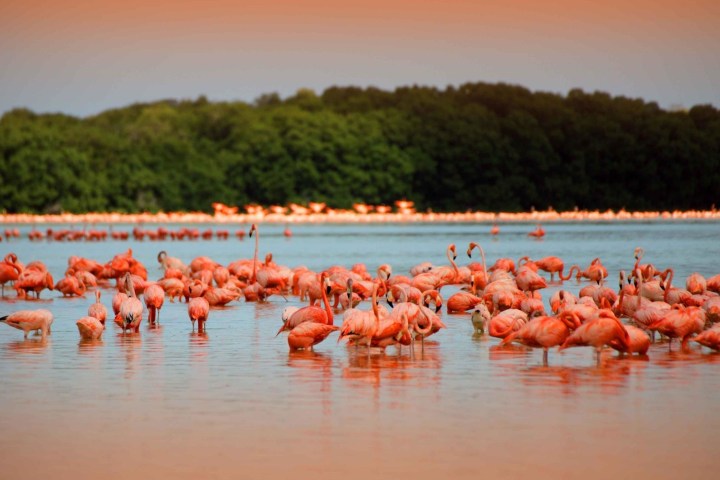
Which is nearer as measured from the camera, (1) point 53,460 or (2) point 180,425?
(1) point 53,460

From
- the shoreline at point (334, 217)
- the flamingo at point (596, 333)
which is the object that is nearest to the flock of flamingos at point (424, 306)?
the flamingo at point (596, 333)

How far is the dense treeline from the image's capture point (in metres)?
92.8

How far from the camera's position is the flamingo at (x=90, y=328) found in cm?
1553

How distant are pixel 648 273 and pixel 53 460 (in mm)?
13002

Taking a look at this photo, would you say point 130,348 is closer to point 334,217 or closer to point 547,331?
point 547,331

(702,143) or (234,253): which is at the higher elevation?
(702,143)

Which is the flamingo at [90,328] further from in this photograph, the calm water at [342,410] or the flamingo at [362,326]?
the flamingo at [362,326]

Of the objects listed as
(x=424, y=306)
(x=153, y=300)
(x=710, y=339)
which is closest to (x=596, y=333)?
(x=710, y=339)

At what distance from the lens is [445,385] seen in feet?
39.3

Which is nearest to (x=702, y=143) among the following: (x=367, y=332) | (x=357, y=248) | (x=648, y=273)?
(x=357, y=248)

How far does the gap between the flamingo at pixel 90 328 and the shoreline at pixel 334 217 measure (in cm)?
7072

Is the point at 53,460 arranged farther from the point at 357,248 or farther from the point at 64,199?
the point at 64,199

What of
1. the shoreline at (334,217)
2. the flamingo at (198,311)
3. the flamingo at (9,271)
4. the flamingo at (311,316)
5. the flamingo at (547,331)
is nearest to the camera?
the flamingo at (547,331)

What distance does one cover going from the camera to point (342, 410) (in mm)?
10703
